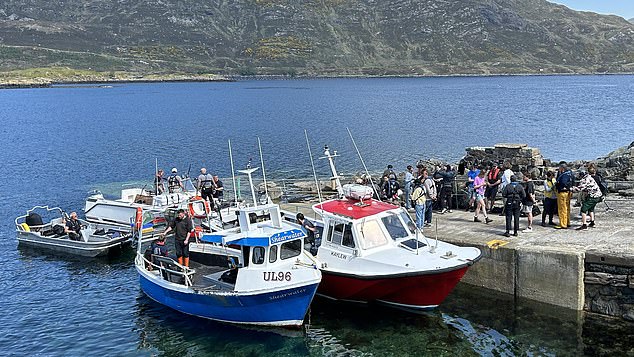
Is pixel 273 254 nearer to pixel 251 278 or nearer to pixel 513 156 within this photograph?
pixel 251 278

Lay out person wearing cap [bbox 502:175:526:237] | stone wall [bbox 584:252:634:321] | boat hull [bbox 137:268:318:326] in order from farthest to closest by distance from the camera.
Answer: person wearing cap [bbox 502:175:526:237]
boat hull [bbox 137:268:318:326]
stone wall [bbox 584:252:634:321]

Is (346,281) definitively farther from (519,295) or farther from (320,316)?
(519,295)

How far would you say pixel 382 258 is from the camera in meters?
18.2

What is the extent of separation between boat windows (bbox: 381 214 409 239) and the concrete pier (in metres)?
2.15

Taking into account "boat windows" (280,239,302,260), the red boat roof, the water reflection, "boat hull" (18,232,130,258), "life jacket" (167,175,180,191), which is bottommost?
the water reflection

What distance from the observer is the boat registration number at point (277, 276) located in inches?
700

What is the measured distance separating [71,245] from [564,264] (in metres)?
21.0

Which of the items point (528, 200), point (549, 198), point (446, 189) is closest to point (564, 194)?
point (549, 198)

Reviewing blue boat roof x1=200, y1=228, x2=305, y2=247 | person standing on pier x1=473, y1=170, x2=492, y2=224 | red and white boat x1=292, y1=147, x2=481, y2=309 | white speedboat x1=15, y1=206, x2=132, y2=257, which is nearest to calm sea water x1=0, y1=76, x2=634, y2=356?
white speedboat x1=15, y1=206, x2=132, y2=257

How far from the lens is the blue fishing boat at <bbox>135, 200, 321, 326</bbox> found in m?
17.7

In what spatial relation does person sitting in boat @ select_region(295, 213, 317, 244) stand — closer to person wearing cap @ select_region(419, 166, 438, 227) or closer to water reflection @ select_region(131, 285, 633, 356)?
water reflection @ select_region(131, 285, 633, 356)

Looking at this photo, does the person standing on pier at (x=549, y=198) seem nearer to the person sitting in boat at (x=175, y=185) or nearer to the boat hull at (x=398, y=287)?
the boat hull at (x=398, y=287)

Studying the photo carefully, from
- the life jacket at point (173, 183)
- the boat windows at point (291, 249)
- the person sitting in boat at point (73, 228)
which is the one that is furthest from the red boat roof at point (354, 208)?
the person sitting in boat at point (73, 228)

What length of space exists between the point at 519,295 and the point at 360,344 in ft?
17.7
